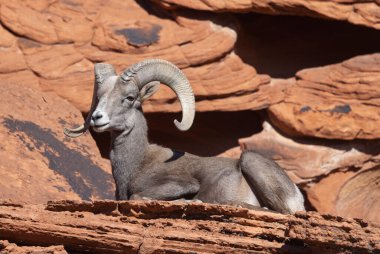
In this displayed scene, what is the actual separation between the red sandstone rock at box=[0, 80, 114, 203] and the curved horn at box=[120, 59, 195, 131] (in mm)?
1620

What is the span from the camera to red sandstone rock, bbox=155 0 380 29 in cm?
1470

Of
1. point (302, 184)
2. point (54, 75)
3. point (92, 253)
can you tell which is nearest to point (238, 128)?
point (302, 184)

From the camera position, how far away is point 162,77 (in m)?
11.9

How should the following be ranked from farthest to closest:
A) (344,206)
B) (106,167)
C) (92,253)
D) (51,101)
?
1. (344,206)
2. (51,101)
3. (106,167)
4. (92,253)

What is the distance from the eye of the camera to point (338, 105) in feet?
50.5

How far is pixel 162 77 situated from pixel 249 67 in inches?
152

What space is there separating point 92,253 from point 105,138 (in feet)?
24.3

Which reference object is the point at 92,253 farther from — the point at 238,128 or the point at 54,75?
the point at 238,128

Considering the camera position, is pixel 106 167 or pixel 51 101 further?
pixel 51 101

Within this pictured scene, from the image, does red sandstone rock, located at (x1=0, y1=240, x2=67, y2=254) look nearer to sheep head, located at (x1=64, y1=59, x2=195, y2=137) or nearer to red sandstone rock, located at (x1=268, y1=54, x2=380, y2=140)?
sheep head, located at (x1=64, y1=59, x2=195, y2=137)

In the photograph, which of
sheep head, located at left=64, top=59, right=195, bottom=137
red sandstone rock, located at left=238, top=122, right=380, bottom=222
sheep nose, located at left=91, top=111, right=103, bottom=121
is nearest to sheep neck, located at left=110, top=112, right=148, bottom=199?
sheep head, located at left=64, top=59, right=195, bottom=137

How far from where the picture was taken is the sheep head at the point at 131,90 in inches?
454

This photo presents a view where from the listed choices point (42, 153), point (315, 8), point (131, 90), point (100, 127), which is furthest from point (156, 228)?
point (315, 8)

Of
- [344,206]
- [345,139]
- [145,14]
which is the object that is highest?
[145,14]
